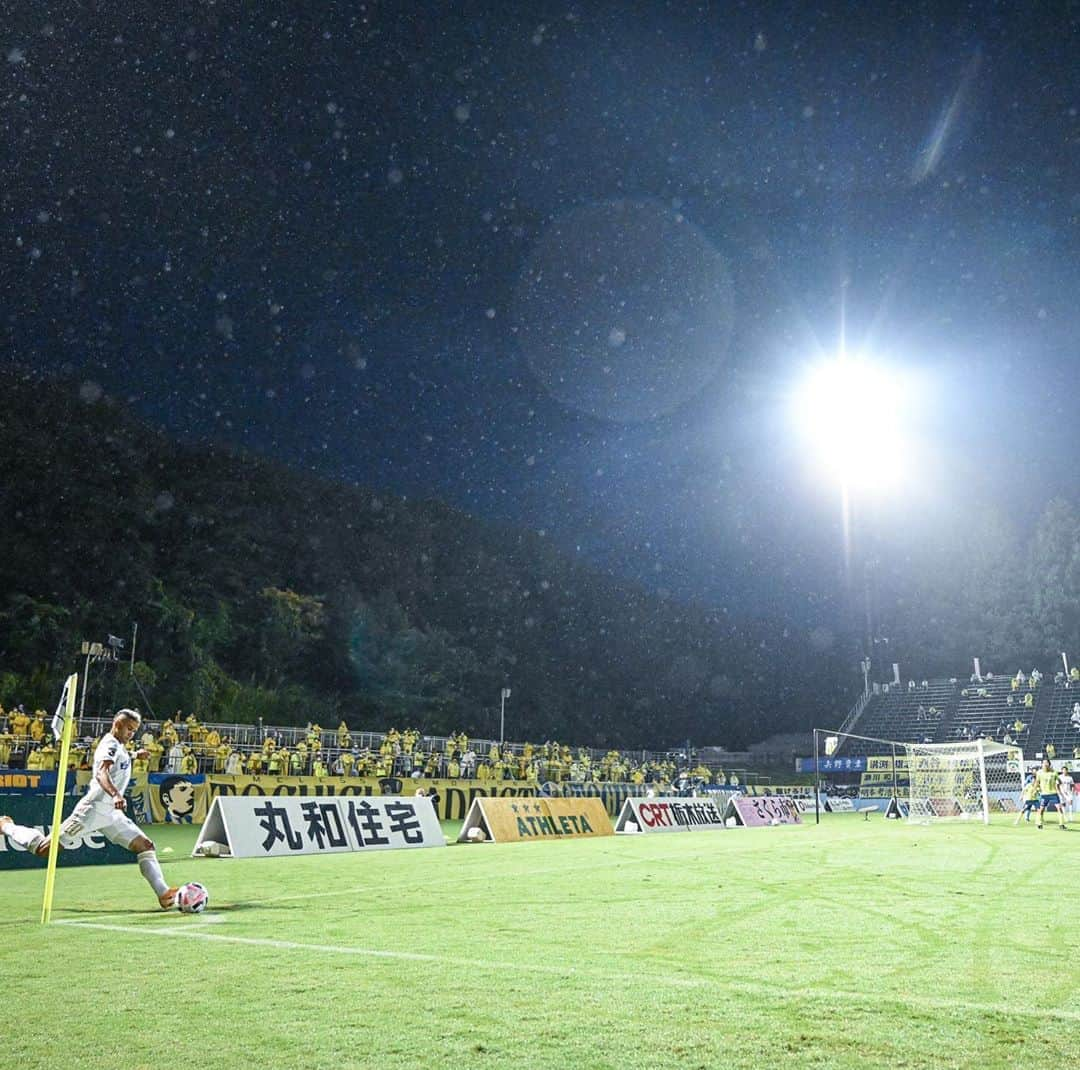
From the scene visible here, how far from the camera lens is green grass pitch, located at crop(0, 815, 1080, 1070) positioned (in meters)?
4.40

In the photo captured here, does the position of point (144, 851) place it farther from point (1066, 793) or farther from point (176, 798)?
point (1066, 793)

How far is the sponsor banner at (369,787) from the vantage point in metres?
28.7

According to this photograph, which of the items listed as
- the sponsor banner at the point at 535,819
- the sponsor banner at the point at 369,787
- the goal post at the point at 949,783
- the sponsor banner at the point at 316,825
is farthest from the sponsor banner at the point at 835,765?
the sponsor banner at the point at 316,825

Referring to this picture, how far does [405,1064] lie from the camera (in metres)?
4.17

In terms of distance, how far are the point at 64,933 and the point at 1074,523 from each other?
10681 centimetres

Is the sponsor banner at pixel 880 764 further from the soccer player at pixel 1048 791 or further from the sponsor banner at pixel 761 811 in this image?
the soccer player at pixel 1048 791

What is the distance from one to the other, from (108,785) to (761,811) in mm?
26207

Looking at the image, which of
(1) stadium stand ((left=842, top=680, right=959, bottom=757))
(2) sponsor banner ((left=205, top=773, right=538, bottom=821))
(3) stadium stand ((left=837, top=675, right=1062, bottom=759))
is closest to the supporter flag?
(2) sponsor banner ((left=205, top=773, right=538, bottom=821))

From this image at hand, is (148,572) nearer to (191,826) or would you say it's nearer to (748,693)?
(191,826)

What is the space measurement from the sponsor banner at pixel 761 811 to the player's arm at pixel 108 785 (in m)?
24.6

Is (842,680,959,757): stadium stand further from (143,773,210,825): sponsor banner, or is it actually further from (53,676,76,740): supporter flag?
(53,676,76,740): supporter flag

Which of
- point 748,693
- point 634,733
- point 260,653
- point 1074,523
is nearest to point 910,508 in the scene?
point 1074,523

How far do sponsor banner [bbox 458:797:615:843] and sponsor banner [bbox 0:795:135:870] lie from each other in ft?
26.2

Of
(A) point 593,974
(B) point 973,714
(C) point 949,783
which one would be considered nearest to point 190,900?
(A) point 593,974
